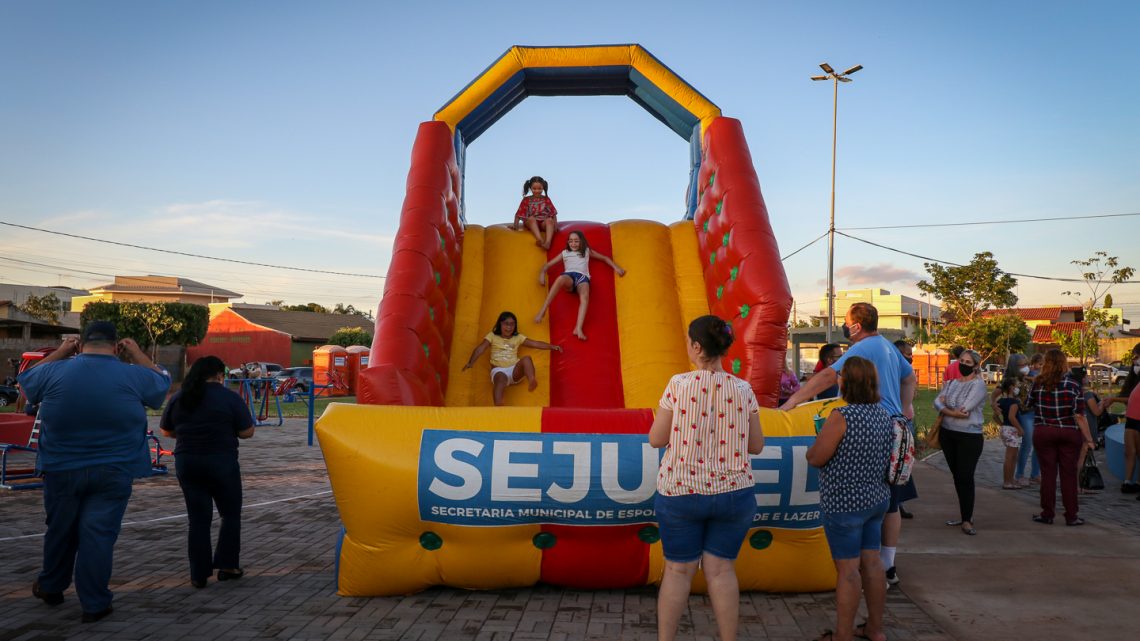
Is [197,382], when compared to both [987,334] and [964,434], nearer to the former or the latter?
[964,434]

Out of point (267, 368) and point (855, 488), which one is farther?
point (267, 368)

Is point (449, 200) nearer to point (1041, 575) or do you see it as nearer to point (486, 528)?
point (486, 528)

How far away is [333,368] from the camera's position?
102 feet

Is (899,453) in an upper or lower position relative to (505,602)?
upper

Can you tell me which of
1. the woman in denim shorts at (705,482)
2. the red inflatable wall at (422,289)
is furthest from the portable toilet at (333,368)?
the woman in denim shorts at (705,482)

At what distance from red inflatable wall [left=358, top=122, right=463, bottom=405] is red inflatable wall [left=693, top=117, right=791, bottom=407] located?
2335 millimetres

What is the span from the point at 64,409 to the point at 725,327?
3.55 metres

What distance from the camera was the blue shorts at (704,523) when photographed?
3158 mm

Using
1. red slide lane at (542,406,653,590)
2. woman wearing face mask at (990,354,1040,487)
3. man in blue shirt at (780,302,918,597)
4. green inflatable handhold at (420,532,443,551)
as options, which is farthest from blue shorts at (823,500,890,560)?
woman wearing face mask at (990,354,1040,487)

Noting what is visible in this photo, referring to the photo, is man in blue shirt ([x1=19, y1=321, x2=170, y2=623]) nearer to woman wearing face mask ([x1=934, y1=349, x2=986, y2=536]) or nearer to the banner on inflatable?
the banner on inflatable

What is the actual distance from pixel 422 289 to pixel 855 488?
3.59 m

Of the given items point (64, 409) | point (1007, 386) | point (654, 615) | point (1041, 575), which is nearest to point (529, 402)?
point (654, 615)

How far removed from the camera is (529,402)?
6.52 meters

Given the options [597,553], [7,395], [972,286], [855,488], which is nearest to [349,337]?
[7,395]
